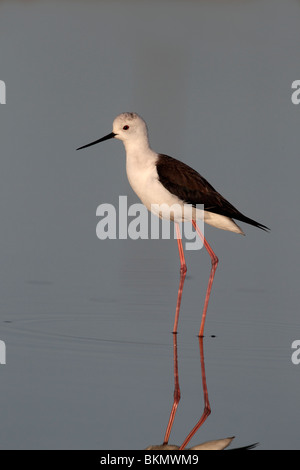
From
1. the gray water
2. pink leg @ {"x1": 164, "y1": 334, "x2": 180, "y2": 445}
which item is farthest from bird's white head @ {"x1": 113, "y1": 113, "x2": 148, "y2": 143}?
pink leg @ {"x1": 164, "y1": 334, "x2": 180, "y2": 445}

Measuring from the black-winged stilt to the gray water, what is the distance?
22.5 inches

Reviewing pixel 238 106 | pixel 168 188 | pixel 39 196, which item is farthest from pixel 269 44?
pixel 168 188

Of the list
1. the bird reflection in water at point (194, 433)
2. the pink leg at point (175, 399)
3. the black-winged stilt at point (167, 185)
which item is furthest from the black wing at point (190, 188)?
the bird reflection in water at point (194, 433)

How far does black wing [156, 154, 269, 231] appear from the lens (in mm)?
6633

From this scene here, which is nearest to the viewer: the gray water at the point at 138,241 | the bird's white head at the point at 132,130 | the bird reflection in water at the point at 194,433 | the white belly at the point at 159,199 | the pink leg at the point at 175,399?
the bird reflection in water at the point at 194,433

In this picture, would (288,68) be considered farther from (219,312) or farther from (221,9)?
(219,312)

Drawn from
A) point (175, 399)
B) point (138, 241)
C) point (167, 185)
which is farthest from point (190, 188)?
point (175, 399)

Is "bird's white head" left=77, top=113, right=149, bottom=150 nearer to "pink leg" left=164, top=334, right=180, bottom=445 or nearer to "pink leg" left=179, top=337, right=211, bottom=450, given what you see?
"pink leg" left=164, top=334, right=180, bottom=445

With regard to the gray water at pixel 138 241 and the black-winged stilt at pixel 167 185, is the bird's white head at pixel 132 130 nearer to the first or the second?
the black-winged stilt at pixel 167 185

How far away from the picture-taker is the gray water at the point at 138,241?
179 inches

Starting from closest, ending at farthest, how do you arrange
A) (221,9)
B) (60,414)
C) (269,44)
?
(60,414), (269,44), (221,9)

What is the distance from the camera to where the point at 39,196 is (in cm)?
896

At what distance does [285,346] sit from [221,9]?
9.23 m

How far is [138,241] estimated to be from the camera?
8617 mm
